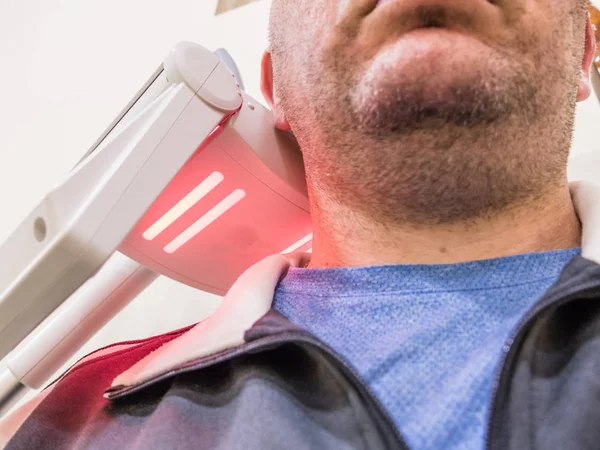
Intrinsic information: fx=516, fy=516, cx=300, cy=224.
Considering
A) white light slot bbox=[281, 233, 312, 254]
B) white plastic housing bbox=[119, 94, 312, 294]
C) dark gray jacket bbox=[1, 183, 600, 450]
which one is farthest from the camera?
white light slot bbox=[281, 233, 312, 254]

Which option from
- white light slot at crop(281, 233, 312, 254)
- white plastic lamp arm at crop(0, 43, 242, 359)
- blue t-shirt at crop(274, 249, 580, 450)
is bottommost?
white light slot at crop(281, 233, 312, 254)

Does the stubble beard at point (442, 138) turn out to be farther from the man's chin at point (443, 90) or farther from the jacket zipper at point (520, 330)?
the jacket zipper at point (520, 330)

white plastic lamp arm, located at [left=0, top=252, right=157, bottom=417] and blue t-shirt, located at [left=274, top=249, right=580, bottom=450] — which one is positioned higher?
white plastic lamp arm, located at [left=0, top=252, right=157, bottom=417]

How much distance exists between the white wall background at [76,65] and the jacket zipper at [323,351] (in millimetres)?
650

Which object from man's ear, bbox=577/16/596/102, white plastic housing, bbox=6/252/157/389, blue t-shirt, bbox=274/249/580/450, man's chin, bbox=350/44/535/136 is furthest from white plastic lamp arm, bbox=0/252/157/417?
man's ear, bbox=577/16/596/102

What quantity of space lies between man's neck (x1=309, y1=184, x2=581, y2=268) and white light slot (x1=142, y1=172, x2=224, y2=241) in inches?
6.8

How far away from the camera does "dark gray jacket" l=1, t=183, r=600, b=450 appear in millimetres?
435

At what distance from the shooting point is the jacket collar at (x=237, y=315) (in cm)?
55

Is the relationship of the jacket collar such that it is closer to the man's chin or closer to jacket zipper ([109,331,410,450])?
jacket zipper ([109,331,410,450])

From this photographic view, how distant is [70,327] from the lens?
0.70 m

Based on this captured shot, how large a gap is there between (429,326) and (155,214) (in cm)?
36

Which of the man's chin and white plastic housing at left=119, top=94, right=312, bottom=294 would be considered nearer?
the man's chin

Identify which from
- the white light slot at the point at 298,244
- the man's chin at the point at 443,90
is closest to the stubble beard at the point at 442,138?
the man's chin at the point at 443,90

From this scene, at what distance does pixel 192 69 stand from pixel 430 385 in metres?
0.41
